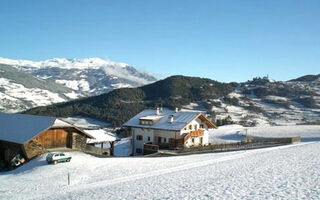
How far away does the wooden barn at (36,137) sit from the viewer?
38.8 m

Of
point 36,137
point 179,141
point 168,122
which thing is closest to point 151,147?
point 179,141

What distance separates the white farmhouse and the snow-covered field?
14193 millimetres

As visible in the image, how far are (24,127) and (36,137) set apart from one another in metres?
3.83

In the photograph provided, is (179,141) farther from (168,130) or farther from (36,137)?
(36,137)

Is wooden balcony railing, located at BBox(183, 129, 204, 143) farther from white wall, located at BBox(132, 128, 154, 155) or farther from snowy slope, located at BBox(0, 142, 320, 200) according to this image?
snowy slope, located at BBox(0, 142, 320, 200)

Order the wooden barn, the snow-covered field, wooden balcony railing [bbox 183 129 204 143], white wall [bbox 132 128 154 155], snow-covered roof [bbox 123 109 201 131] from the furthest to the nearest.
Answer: white wall [bbox 132 128 154 155]
snow-covered roof [bbox 123 109 201 131]
wooden balcony railing [bbox 183 129 204 143]
the wooden barn
the snow-covered field

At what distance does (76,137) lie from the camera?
141 ft

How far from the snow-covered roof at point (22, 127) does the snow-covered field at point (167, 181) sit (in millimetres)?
5808

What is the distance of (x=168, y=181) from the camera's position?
21703 millimetres

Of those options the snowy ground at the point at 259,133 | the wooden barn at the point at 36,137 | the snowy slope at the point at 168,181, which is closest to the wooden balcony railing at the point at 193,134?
the snowy ground at the point at 259,133

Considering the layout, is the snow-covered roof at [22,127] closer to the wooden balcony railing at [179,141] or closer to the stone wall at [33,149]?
the stone wall at [33,149]

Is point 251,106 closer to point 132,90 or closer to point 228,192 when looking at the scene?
point 132,90

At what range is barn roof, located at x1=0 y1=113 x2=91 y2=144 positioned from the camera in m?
39.4

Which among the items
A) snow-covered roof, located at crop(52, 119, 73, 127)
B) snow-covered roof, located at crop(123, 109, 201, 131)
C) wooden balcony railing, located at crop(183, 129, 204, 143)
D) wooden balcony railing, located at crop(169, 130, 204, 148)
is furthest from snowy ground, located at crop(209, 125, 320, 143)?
snow-covered roof, located at crop(52, 119, 73, 127)
